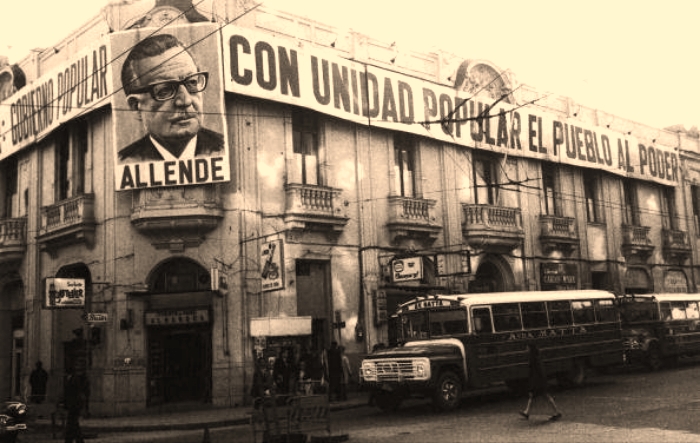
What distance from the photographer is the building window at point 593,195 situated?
110ft

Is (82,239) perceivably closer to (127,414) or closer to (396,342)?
(127,414)

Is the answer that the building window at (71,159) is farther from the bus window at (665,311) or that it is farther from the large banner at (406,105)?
the bus window at (665,311)

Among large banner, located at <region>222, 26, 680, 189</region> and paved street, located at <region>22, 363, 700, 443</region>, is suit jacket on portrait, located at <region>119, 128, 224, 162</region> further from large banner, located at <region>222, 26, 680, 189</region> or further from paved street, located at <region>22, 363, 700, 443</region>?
paved street, located at <region>22, 363, 700, 443</region>

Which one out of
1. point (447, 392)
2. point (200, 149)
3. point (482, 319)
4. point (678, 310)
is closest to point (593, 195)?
point (678, 310)

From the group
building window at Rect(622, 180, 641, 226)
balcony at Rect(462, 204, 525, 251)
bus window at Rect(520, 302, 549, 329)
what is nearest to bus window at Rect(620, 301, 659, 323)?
balcony at Rect(462, 204, 525, 251)

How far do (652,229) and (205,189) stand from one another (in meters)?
25.4

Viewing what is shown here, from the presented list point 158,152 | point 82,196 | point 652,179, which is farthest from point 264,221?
point 652,179

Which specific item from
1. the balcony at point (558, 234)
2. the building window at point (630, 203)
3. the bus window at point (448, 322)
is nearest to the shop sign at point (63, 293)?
the bus window at point (448, 322)

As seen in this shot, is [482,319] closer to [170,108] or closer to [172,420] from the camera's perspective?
[172,420]

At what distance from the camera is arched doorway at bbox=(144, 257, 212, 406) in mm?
20953

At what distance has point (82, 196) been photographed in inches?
883

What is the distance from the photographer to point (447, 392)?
1650 centimetres

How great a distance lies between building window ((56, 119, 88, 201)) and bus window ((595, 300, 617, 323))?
54.4 ft

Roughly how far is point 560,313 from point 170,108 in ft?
41.5
